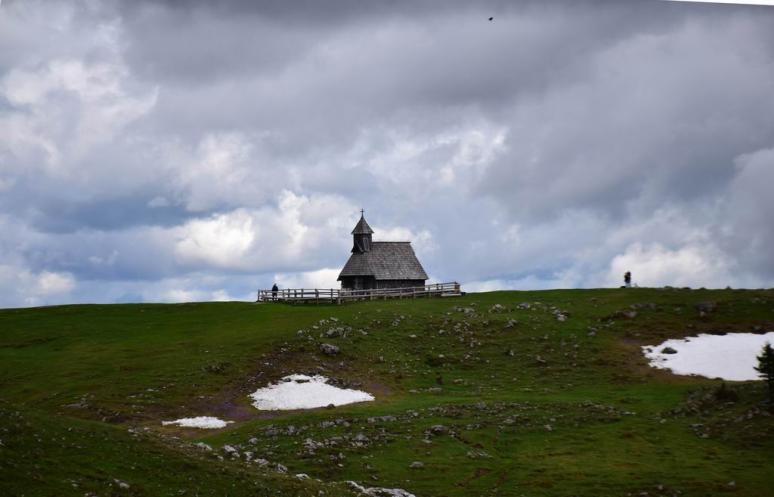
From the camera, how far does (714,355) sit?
64.7m

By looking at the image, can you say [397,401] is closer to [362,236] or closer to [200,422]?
[200,422]

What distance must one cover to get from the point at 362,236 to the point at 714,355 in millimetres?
46060

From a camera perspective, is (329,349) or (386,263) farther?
(386,263)

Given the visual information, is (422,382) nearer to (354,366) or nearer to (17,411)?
(354,366)

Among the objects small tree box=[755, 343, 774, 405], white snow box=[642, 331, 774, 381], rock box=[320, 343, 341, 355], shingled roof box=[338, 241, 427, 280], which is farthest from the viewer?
shingled roof box=[338, 241, 427, 280]

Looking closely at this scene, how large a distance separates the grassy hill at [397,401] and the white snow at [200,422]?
109cm

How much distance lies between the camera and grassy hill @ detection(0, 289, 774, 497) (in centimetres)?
3244

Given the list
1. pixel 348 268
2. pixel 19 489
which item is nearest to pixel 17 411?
pixel 19 489

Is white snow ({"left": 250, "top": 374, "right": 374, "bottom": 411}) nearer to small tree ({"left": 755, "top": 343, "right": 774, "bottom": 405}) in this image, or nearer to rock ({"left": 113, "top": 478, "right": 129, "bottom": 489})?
small tree ({"left": 755, "top": 343, "right": 774, "bottom": 405})

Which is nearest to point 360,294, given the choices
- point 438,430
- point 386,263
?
point 386,263

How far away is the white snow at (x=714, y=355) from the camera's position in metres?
62.1

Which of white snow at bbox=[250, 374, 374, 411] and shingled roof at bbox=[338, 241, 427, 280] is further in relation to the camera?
shingled roof at bbox=[338, 241, 427, 280]

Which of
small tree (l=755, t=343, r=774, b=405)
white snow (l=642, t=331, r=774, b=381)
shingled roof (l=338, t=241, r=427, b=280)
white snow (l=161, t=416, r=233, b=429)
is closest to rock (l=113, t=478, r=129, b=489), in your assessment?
white snow (l=161, t=416, r=233, b=429)

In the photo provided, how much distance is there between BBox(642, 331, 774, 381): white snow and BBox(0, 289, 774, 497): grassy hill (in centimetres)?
160
